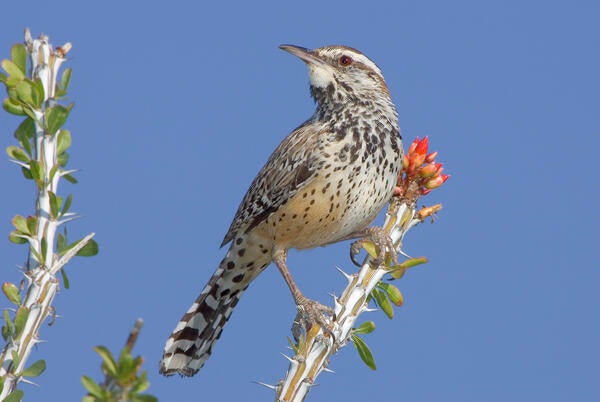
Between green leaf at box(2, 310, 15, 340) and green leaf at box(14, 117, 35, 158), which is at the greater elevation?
green leaf at box(14, 117, 35, 158)

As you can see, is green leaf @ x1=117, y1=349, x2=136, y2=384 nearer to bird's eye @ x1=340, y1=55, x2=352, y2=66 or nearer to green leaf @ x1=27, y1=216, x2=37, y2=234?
green leaf @ x1=27, y1=216, x2=37, y2=234

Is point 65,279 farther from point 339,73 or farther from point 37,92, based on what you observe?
point 339,73

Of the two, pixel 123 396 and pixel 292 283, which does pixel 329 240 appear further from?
pixel 123 396

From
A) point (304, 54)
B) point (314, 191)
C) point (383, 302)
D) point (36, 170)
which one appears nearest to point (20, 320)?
point (36, 170)

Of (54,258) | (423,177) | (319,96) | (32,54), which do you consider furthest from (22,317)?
(319,96)

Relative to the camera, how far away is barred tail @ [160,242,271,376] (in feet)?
12.5

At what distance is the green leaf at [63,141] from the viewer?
2.03m

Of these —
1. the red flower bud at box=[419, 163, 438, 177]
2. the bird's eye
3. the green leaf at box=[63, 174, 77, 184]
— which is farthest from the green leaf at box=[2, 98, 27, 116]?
the bird's eye

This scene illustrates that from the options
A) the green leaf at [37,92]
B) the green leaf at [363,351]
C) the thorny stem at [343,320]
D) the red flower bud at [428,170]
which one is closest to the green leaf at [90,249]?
the green leaf at [37,92]

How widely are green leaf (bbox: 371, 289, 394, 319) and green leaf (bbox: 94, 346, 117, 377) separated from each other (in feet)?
5.94

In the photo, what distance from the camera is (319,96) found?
421 cm

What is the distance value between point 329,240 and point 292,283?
0.27 metres

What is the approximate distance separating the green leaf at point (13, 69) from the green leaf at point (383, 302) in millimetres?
1353

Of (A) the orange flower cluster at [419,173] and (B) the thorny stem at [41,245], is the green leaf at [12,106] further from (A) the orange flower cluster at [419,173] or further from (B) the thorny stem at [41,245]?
(A) the orange flower cluster at [419,173]
